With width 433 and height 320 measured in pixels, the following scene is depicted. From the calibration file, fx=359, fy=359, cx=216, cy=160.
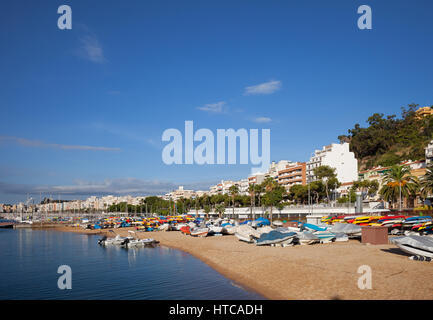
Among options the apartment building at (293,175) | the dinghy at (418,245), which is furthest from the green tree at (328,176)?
the dinghy at (418,245)

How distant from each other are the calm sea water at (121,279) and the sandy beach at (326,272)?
62.2 inches

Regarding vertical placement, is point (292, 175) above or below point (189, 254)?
above

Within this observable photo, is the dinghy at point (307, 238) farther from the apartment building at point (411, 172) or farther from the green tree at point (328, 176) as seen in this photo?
the green tree at point (328, 176)

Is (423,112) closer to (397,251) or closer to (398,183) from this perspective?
(398,183)

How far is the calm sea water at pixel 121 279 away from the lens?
21364 millimetres

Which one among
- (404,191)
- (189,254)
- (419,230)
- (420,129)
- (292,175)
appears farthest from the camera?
(292,175)

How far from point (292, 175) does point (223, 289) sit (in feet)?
358

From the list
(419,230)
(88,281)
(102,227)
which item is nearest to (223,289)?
(88,281)

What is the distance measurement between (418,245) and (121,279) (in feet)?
67.5

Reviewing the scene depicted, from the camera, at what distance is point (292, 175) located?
416 ft

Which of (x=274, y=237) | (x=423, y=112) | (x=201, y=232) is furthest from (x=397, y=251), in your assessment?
(x=423, y=112)
